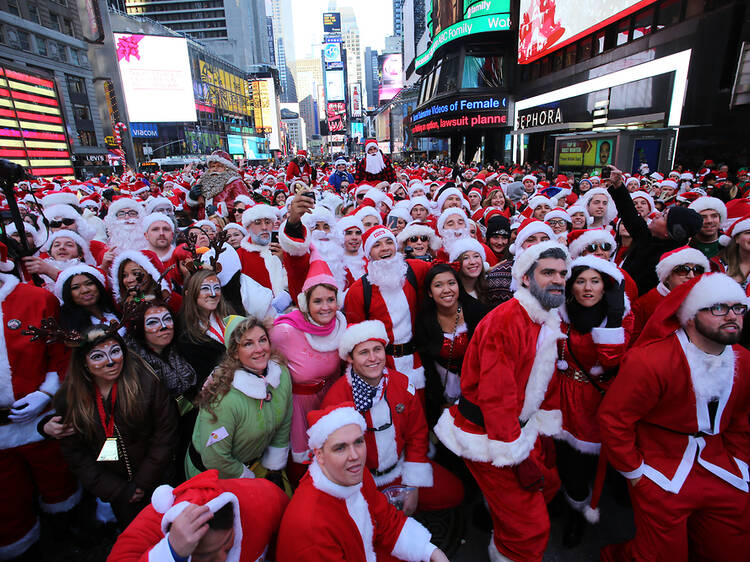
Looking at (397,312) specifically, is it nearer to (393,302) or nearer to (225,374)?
(393,302)

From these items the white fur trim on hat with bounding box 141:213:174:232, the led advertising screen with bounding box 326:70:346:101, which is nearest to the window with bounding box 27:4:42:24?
the white fur trim on hat with bounding box 141:213:174:232

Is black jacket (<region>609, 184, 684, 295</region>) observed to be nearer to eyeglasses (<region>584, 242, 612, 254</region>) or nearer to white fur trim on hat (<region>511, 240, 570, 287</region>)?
eyeglasses (<region>584, 242, 612, 254</region>)

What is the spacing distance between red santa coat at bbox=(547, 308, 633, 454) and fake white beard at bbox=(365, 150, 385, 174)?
8.35m

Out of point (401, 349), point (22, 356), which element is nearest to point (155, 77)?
point (22, 356)

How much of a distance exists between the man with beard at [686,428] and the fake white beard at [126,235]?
5569mm

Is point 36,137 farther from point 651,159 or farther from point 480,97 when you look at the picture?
point 651,159

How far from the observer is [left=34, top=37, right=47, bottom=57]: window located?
36312 millimetres

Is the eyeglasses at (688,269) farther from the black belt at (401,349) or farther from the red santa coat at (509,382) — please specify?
the black belt at (401,349)

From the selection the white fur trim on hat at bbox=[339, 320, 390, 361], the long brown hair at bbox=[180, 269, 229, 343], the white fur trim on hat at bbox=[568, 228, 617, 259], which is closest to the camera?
the white fur trim on hat at bbox=[339, 320, 390, 361]

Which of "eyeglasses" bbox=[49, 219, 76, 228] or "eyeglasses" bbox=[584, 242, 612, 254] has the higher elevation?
"eyeglasses" bbox=[49, 219, 76, 228]

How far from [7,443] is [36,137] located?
1659 inches

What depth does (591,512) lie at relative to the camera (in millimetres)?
2727

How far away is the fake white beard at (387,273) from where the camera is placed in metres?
3.49

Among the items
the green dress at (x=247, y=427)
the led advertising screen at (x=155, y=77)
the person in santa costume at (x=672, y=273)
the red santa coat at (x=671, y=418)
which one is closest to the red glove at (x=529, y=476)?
the red santa coat at (x=671, y=418)
